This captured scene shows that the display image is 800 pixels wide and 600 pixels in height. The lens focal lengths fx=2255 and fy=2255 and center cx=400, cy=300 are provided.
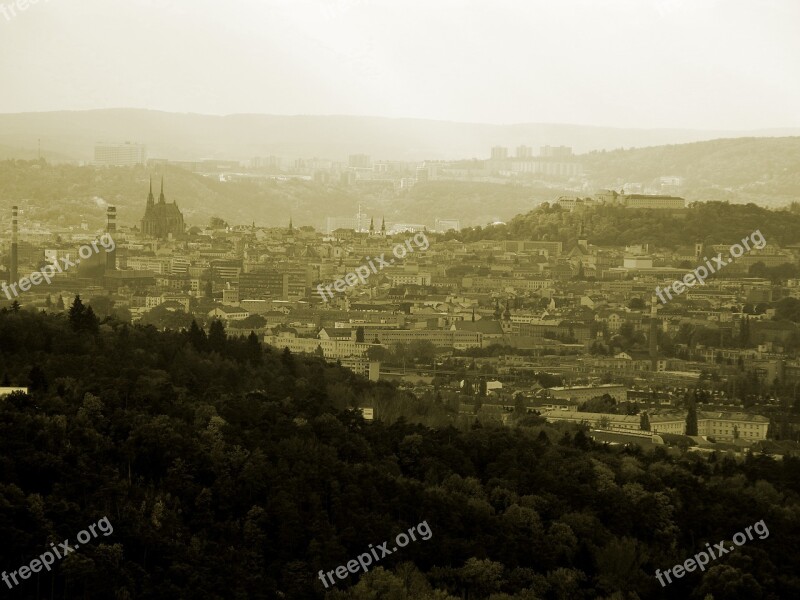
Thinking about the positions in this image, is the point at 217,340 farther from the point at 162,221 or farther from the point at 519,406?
the point at 162,221

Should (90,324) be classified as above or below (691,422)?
above

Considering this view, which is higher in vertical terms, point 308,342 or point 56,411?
point 56,411

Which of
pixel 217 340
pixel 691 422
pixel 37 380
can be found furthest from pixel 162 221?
pixel 37 380

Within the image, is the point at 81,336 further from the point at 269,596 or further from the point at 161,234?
the point at 161,234

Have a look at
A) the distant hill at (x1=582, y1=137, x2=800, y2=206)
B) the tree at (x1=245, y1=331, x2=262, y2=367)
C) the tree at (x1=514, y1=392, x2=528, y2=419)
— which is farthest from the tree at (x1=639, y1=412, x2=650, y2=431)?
the distant hill at (x1=582, y1=137, x2=800, y2=206)

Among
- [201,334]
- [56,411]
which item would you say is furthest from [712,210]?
[56,411]
